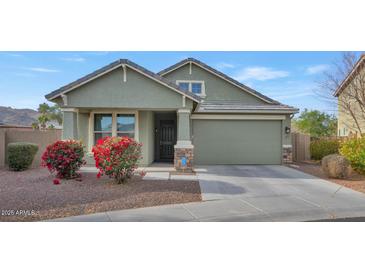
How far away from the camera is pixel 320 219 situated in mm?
5504

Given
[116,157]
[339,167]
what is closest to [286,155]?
[339,167]

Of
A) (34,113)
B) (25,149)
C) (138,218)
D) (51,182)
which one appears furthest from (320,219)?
(34,113)

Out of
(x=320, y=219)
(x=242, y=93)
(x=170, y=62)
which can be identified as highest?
(x=170, y=62)

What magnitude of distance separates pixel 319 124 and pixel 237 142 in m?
18.7

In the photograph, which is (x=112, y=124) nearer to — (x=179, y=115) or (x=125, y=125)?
(x=125, y=125)

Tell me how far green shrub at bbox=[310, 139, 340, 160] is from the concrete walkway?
722cm

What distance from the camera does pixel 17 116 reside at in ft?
141

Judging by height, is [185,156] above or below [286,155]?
above

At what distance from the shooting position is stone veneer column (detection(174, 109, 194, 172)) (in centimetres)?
1091

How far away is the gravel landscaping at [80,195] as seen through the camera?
5.68 m

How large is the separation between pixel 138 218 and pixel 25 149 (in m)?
8.50

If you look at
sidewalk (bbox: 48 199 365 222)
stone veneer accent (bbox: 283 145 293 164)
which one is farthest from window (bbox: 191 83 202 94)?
sidewalk (bbox: 48 199 365 222)

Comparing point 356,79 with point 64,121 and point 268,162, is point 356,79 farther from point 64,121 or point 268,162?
point 64,121

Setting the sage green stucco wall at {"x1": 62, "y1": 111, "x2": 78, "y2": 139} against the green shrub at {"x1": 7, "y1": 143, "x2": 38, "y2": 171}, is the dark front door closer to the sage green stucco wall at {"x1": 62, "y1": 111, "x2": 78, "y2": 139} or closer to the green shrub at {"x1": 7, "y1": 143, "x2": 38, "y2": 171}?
the sage green stucco wall at {"x1": 62, "y1": 111, "x2": 78, "y2": 139}
